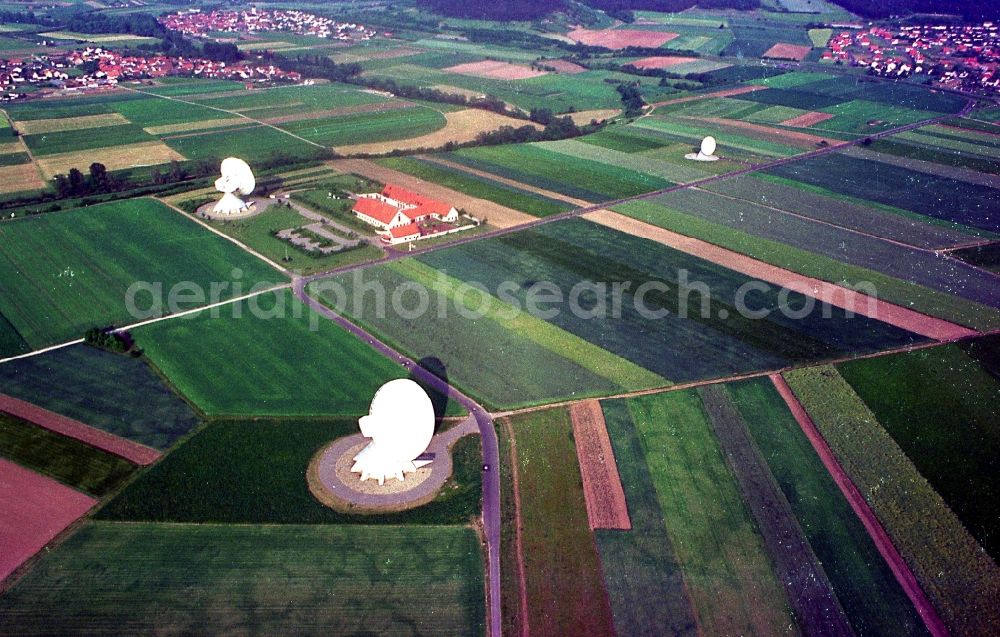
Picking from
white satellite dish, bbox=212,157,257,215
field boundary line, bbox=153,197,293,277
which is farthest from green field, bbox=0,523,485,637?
white satellite dish, bbox=212,157,257,215

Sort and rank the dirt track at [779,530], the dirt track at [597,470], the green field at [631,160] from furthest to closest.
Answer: the green field at [631,160] → the dirt track at [597,470] → the dirt track at [779,530]

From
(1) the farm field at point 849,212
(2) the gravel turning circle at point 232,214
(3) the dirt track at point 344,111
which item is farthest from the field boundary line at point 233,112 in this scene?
(1) the farm field at point 849,212

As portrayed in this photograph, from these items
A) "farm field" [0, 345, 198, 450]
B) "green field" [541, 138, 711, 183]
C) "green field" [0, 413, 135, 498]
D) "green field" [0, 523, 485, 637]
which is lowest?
"green field" [0, 523, 485, 637]

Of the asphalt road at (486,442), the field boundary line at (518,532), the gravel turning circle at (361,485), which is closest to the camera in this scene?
the field boundary line at (518,532)

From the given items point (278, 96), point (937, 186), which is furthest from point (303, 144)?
point (937, 186)

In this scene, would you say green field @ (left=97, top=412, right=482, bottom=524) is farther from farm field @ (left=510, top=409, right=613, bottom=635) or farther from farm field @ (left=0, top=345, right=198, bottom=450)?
farm field @ (left=510, top=409, right=613, bottom=635)

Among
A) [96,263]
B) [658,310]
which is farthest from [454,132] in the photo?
[658,310]

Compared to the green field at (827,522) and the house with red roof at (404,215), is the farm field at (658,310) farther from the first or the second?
the house with red roof at (404,215)
